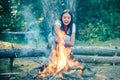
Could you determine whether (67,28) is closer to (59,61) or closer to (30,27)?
(59,61)

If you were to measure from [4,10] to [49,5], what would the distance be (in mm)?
4121

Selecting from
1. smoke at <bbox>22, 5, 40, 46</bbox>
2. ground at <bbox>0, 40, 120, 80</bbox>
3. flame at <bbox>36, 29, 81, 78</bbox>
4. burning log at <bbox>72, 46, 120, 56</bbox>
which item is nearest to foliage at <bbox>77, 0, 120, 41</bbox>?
smoke at <bbox>22, 5, 40, 46</bbox>

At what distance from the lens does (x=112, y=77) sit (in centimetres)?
756

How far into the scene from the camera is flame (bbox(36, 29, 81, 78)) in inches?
279

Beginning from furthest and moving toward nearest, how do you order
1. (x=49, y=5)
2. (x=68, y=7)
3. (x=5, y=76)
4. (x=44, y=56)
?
(x=68, y=7)
(x=49, y=5)
(x=44, y=56)
(x=5, y=76)

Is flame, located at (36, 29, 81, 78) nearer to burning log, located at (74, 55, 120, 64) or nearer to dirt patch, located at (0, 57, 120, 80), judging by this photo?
dirt patch, located at (0, 57, 120, 80)

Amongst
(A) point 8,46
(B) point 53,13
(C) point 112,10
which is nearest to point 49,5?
(B) point 53,13

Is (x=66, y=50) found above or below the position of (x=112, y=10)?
below

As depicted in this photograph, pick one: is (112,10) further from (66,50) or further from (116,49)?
(66,50)

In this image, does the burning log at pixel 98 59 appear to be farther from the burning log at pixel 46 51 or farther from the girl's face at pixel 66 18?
the girl's face at pixel 66 18

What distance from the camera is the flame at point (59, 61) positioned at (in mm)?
7074

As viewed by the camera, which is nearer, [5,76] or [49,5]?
[5,76]

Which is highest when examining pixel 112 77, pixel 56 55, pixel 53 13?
Result: pixel 53 13

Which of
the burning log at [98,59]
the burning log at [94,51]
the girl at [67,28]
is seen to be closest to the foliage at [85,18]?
the burning log at [94,51]
